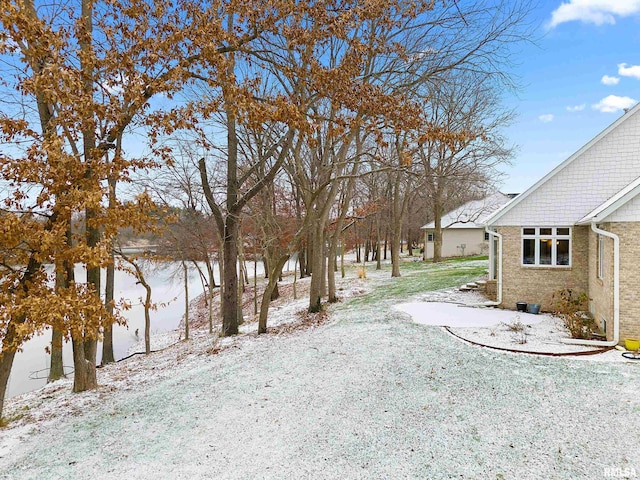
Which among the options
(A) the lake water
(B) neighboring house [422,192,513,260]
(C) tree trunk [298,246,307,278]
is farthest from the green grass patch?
(B) neighboring house [422,192,513,260]

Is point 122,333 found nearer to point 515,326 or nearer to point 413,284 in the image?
point 413,284

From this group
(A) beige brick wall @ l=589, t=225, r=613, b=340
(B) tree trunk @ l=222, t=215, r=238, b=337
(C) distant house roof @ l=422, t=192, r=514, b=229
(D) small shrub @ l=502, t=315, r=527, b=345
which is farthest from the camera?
(C) distant house roof @ l=422, t=192, r=514, b=229

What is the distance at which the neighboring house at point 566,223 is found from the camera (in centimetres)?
1163

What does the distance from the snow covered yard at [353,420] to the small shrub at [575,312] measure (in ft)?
7.16

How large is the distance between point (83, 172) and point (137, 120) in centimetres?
203

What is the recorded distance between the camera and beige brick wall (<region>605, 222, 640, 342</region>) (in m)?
8.84

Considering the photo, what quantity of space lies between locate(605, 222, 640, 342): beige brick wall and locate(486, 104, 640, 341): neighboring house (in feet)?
4.43

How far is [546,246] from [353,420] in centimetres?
969

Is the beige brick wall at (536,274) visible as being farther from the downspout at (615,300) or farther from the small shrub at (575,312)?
the downspout at (615,300)

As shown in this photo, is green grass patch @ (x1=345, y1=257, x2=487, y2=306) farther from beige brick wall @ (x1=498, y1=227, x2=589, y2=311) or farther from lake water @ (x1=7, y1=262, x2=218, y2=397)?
lake water @ (x1=7, y1=262, x2=218, y2=397)

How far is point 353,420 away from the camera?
602 cm

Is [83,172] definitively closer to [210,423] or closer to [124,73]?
[124,73]

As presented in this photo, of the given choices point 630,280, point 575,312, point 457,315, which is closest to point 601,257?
point 630,280

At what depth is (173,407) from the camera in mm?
7184
